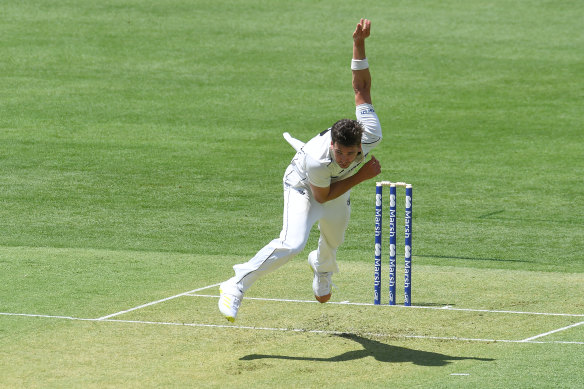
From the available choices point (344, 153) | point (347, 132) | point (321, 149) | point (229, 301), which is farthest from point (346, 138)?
point (229, 301)

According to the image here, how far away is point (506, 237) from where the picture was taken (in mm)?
14289

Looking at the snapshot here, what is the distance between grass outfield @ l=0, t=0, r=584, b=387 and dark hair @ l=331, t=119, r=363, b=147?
1795 millimetres

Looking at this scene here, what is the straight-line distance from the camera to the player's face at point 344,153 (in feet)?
27.0

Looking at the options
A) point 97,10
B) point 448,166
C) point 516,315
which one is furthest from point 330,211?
point 97,10

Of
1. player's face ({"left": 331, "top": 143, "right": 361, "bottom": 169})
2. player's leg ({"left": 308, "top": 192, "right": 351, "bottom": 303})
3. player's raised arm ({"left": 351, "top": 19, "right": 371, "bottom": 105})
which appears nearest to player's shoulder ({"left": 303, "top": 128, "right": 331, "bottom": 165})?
player's face ({"left": 331, "top": 143, "right": 361, "bottom": 169})

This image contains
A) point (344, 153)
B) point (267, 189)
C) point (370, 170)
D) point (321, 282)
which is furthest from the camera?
point (267, 189)

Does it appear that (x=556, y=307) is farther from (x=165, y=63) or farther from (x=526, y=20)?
(x=526, y=20)

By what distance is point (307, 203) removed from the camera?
8758 millimetres

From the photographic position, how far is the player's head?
8.16 metres

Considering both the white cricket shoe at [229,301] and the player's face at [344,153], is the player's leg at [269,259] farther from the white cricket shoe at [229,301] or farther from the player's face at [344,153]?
the player's face at [344,153]

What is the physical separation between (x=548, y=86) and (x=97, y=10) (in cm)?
1306

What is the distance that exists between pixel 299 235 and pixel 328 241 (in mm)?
700

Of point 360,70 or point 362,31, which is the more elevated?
point 362,31

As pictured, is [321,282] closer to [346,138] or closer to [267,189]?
[346,138]
